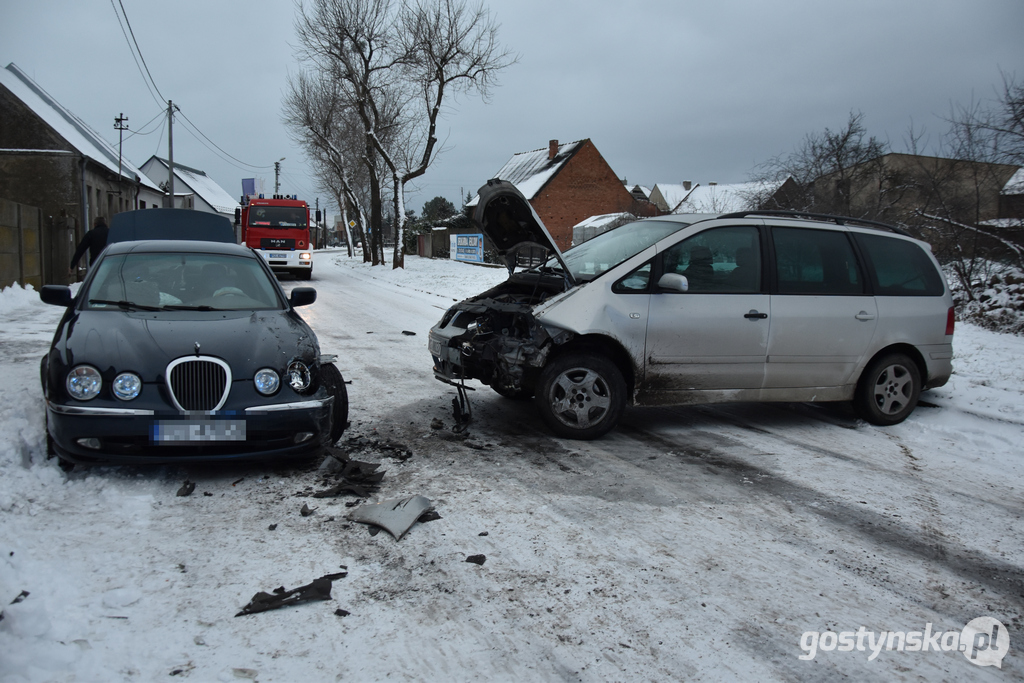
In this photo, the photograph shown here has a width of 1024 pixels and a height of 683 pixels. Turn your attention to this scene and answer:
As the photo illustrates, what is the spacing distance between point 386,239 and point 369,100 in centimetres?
4739

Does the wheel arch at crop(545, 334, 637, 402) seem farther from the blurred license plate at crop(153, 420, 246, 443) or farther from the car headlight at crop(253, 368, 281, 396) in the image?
the blurred license plate at crop(153, 420, 246, 443)

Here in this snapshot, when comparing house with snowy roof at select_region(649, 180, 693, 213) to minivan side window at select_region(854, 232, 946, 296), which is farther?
house with snowy roof at select_region(649, 180, 693, 213)

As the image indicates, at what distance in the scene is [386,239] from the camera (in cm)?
7762

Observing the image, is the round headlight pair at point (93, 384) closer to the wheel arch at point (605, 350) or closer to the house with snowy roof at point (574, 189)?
the wheel arch at point (605, 350)

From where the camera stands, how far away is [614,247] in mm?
6148

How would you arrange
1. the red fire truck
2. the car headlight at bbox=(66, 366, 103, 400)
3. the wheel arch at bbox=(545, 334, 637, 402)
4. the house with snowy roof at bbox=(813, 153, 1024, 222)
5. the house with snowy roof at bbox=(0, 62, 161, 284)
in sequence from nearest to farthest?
the car headlight at bbox=(66, 366, 103, 400) → the wheel arch at bbox=(545, 334, 637, 402) → the house with snowy roof at bbox=(813, 153, 1024, 222) → the red fire truck → the house with snowy roof at bbox=(0, 62, 161, 284)

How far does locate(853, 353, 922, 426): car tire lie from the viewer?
618 cm

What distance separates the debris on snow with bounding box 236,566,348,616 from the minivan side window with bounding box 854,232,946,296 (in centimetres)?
544

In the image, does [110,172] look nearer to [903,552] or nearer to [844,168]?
[844,168]

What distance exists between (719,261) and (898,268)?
1.96 meters

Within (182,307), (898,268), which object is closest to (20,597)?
(182,307)

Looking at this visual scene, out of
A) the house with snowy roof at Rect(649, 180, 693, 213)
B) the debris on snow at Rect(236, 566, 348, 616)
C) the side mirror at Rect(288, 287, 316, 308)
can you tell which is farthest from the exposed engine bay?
the house with snowy roof at Rect(649, 180, 693, 213)

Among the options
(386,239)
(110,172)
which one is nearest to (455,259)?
(110,172)

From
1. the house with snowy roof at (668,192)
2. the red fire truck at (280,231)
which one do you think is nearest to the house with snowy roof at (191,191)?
the red fire truck at (280,231)
